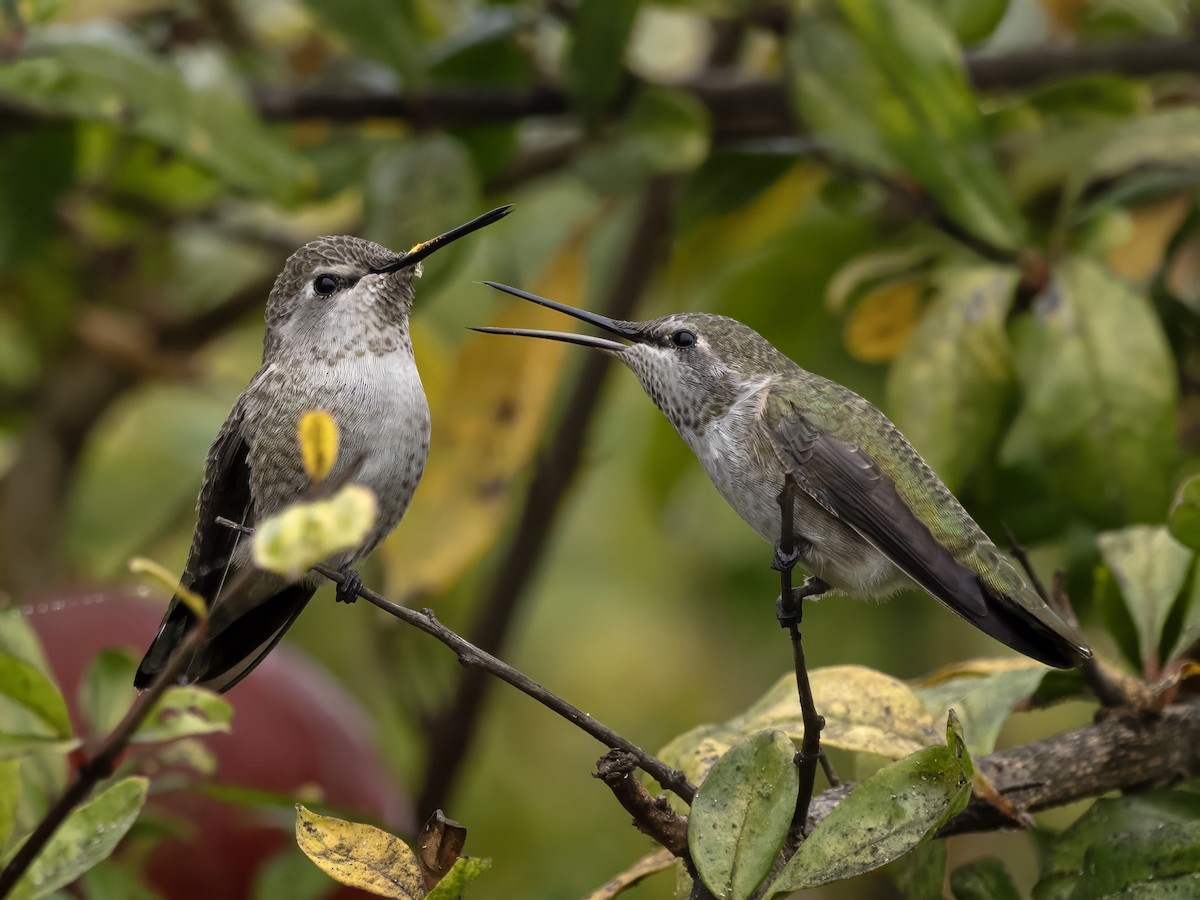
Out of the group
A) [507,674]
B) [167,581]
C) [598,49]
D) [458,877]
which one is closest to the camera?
[167,581]

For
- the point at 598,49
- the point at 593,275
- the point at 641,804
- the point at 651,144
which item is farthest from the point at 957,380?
the point at 593,275

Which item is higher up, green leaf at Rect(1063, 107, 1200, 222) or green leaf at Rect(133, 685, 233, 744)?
green leaf at Rect(1063, 107, 1200, 222)

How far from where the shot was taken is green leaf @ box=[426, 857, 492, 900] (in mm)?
1292

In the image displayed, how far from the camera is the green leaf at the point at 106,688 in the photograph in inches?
71.7

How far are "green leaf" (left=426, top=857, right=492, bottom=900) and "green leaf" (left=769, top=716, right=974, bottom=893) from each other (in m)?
0.26

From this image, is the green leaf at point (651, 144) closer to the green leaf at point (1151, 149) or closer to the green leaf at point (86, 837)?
the green leaf at point (1151, 149)

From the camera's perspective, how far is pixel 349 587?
1418 mm

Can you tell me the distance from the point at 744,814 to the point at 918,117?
1.17m

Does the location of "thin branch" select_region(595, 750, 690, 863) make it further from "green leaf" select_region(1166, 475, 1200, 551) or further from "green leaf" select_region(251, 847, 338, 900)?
"green leaf" select_region(251, 847, 338, 900)

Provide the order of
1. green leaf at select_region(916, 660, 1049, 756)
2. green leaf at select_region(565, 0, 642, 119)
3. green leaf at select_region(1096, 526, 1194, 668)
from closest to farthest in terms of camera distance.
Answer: green leaf at select_region(916, 660, 1049, 756) < green leaf at select_region(1096, 526, 1194, 668) < green leaf at select_region(565, 0, 642, 119)

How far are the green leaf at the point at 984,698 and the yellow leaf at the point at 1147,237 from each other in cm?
115

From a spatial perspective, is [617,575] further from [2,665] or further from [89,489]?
[2,665]

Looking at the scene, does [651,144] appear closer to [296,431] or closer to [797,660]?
[296,431]

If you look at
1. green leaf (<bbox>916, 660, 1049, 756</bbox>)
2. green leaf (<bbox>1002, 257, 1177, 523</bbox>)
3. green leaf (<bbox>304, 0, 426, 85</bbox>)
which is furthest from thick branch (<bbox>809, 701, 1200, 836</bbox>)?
green leaf (<bbox>304, 0, 426, 85</bbox>)
